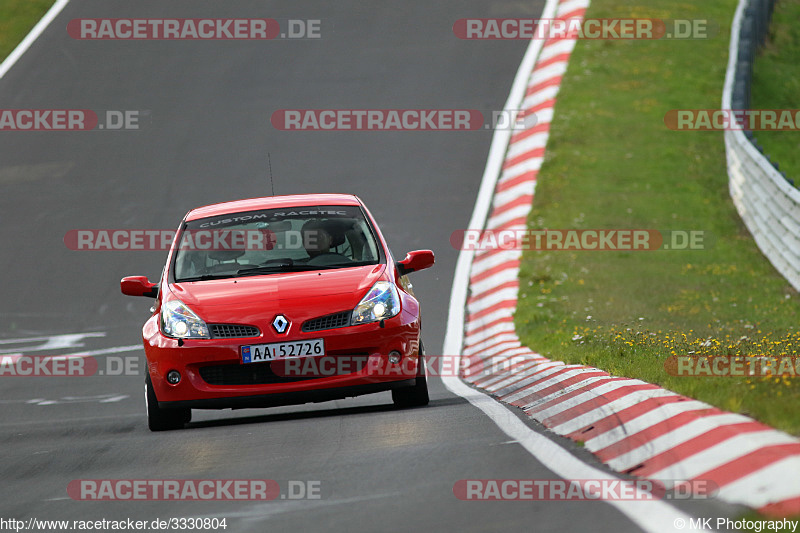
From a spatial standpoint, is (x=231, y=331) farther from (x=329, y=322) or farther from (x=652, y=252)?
(x=652, y=252)

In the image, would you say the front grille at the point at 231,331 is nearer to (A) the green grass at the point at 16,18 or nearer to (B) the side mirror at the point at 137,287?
(B) the side mirror at the point at 137,287

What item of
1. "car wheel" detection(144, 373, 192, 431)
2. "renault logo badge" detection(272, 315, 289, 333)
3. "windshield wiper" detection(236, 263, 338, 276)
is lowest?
"car wheel" detection(144, 373, 192, 431)

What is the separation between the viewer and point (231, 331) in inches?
354

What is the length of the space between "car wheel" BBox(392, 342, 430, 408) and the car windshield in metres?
0.99

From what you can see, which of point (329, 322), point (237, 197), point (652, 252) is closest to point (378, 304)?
point (329, 322)

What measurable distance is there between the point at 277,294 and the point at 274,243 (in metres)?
1.08

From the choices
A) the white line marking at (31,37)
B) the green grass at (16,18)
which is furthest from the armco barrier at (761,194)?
the green grass at (16,18)

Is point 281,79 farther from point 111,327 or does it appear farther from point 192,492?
point 192,492

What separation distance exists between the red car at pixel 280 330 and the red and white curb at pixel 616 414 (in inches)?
44.3

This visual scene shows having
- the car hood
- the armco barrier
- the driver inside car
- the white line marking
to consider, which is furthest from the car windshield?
the white line marking

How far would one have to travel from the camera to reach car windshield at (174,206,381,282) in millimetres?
9922

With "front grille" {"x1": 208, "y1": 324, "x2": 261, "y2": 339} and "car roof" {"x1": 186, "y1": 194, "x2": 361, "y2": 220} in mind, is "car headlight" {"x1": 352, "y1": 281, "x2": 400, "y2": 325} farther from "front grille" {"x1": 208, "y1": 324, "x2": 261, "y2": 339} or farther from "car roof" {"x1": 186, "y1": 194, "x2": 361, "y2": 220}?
"car roof" {"x1": 186, "y1": 194, "x2": 361, "y2": 220}

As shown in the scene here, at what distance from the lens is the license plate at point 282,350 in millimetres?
8891

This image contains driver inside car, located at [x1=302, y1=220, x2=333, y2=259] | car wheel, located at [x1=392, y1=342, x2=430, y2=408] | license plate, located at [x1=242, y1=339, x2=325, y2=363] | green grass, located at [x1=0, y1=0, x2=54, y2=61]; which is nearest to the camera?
license plate, located at [x1=242, y1=339, x2=325, y2=363]
